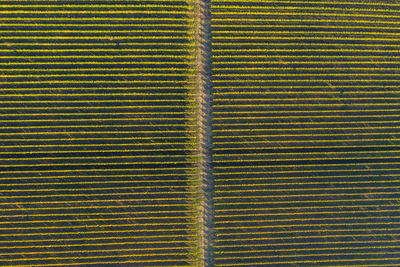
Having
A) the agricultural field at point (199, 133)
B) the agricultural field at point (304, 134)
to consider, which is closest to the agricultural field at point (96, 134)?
the agricultural field at point (199, 133)

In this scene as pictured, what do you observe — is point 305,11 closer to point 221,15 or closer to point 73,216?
point 221,15

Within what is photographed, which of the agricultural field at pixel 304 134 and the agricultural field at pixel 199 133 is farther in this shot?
the agricultural field at pixel 304 134

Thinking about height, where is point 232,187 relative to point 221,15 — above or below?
below

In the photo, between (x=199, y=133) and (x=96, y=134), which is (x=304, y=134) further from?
(x=96, y=134)

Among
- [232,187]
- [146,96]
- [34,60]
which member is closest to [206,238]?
[232,187]

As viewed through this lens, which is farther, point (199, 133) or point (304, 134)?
point (304, 134)

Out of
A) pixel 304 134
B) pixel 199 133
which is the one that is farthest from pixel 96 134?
pixel 304 134

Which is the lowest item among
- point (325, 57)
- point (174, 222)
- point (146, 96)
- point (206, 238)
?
point (206, 238)

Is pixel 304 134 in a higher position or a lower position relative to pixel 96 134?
higher

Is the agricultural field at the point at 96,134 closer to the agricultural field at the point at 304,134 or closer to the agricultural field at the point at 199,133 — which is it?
the agricultural field at the point at 199,133

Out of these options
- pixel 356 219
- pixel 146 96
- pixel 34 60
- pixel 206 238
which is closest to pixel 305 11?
pixel 146 96

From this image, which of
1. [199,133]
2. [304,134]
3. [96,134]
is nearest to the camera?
[96,134]
